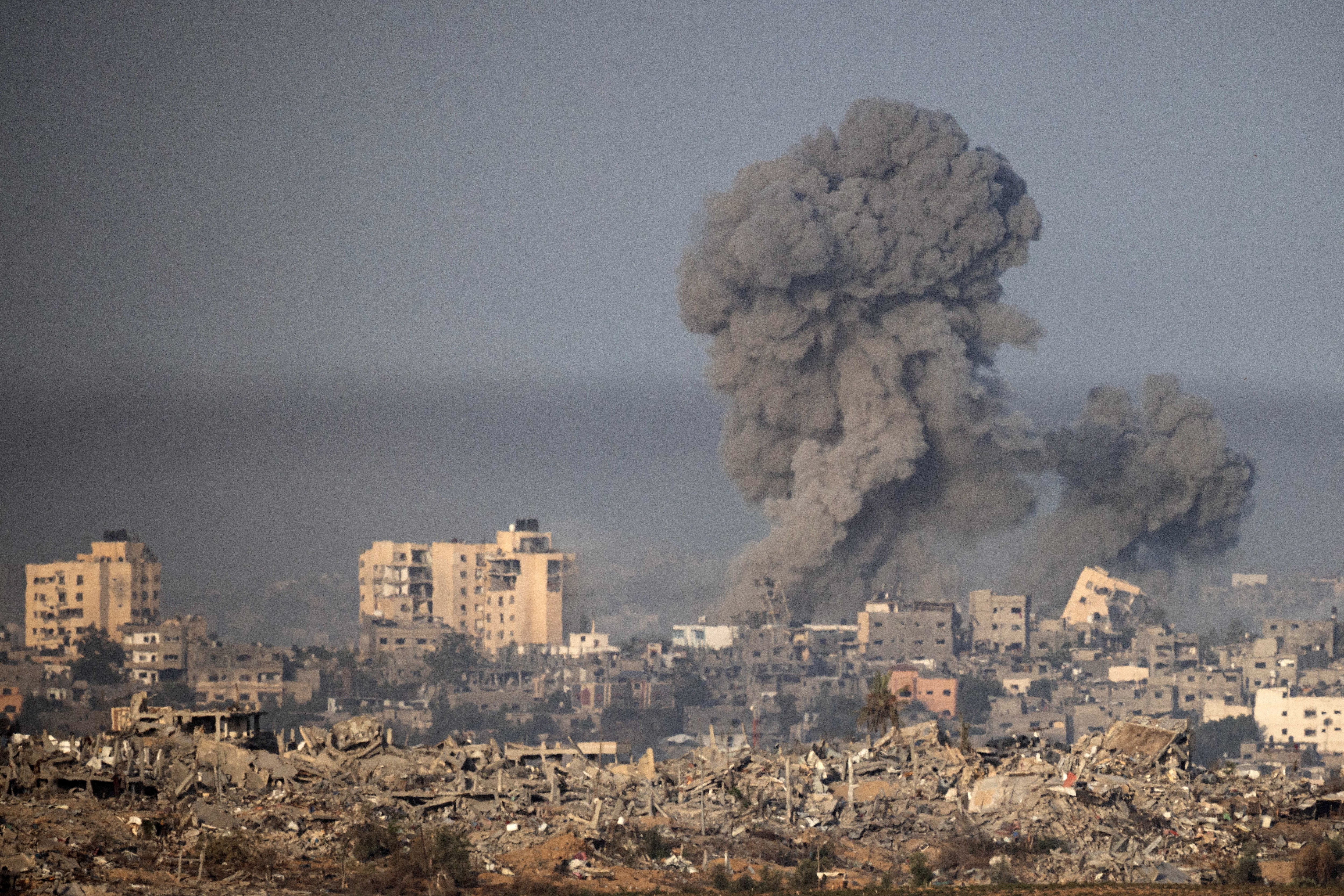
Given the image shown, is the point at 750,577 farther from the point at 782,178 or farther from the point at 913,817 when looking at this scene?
the point at 913,817

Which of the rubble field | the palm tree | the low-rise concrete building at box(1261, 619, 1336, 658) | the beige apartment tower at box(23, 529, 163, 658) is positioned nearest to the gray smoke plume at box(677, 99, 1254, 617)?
the low-rise concrete building at box(1261, 619, 1336, 658)

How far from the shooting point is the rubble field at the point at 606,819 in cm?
3597

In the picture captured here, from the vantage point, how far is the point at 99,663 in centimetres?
11356

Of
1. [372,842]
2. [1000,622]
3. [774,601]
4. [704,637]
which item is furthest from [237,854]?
[1000,622]

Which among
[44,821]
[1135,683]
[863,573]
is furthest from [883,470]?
[44,821]

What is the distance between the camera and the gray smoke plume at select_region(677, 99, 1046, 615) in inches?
4117

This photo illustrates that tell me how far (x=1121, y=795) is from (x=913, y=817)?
3731mm

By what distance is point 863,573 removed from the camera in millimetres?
111875

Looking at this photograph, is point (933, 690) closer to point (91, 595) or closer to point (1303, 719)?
point (1303, 719)

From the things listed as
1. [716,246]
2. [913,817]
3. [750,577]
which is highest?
[716,246]

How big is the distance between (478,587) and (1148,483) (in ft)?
132

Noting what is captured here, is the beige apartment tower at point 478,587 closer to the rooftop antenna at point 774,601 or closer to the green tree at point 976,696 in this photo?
the rooftop antenna at point 774,601

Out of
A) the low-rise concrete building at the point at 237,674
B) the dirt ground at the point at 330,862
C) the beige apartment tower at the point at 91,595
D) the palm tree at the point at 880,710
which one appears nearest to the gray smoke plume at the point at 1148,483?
the low-rise concrete building at the point at 237,674

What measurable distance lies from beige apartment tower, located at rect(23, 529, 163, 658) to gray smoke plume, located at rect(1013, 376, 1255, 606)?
155 ft
